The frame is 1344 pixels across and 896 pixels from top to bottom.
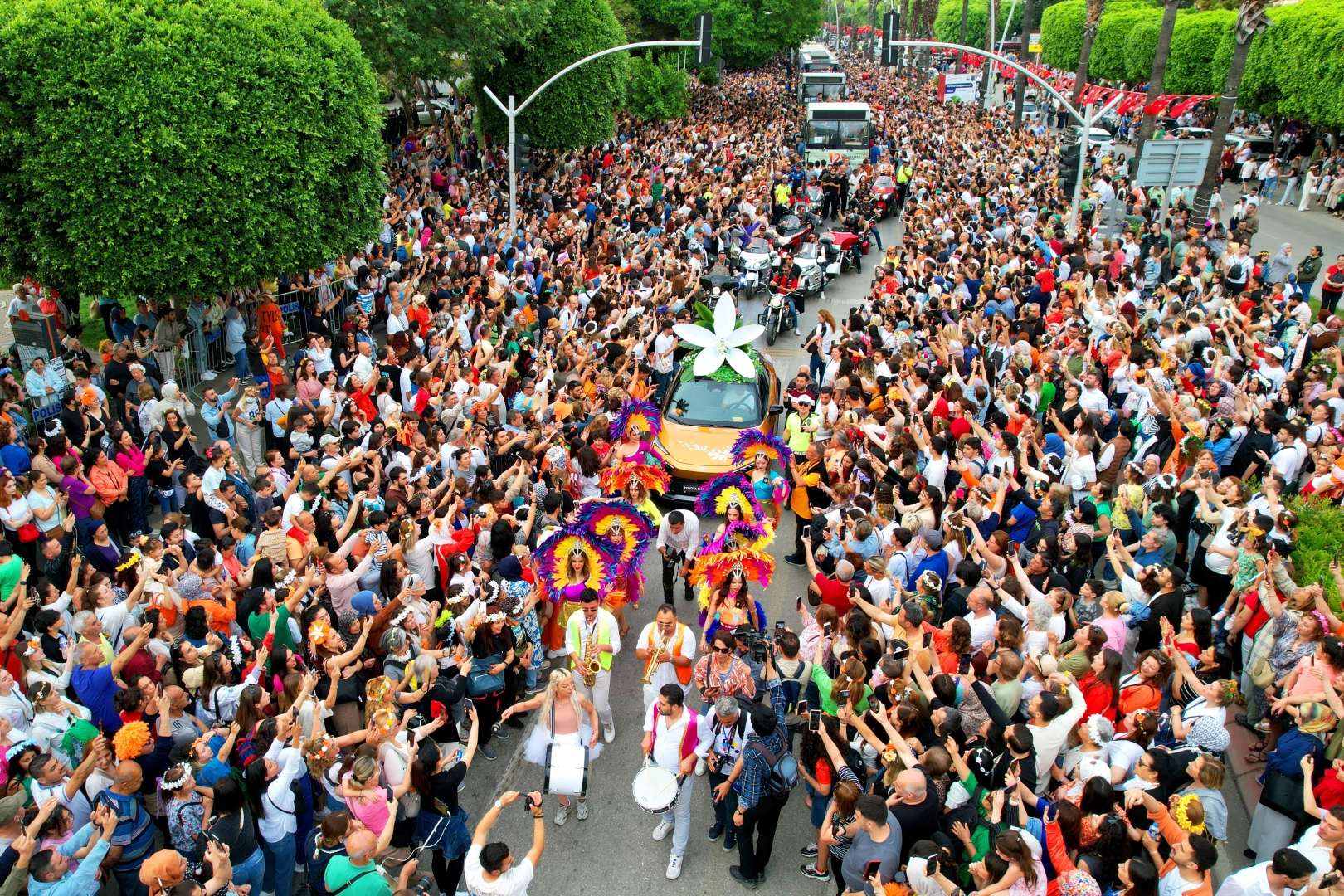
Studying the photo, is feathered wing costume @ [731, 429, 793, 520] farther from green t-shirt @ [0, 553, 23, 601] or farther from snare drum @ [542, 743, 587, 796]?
green t-shirt @ [0, 553, 23, 601]

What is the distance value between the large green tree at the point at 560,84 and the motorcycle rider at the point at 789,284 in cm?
1018

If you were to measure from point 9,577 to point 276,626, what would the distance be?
218cm

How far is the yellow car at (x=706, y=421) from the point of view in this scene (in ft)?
36.4

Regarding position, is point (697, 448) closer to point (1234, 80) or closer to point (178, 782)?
point (178, 782)

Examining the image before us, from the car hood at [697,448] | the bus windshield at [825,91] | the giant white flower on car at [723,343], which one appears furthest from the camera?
the bus windshield at [825,91]

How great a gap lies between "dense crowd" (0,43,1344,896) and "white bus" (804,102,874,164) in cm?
1857

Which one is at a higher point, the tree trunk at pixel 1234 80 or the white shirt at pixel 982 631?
the tree trunk at pixel 1234 80

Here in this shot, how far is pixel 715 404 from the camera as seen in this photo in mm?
12109

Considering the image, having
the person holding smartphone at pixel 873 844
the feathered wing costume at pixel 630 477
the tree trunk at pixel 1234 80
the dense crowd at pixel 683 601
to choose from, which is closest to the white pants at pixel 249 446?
the dense crowd at pixel 683 601

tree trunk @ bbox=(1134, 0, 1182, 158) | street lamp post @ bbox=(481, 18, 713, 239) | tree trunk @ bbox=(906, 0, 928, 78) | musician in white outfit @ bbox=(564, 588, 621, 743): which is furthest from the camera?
tree trunk @ bbox=(906, 0, 928, 78)

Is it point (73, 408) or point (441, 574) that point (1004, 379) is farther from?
point (73, 408)

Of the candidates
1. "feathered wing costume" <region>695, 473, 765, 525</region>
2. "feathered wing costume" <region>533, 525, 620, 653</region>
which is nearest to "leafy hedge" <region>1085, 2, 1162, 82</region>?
"feathered wing costume" <region>695, 473, 765, 525</region>

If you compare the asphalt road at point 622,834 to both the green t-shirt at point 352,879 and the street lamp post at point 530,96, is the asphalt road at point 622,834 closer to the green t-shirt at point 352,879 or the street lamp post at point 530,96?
the green t-shirt at point 352,879

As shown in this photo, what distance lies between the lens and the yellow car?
1111cm
